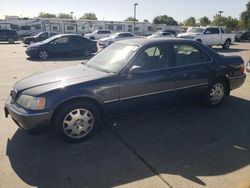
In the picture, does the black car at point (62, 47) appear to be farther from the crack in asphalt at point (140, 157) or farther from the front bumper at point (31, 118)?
the front bumper at point (31, 118)

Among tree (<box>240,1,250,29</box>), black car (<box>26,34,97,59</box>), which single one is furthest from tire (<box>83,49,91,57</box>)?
tree (<box>240,1,250,29</box>)

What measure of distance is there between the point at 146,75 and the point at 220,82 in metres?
2.12

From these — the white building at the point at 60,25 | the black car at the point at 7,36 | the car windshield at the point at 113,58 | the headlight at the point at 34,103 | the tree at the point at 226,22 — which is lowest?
the headlight at the point at 34,103

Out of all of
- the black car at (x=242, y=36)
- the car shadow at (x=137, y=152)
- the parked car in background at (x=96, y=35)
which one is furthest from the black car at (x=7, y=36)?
the black car at (x=242, y=36)

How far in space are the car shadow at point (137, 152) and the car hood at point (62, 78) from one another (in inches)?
36.3

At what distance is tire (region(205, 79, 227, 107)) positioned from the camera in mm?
5504

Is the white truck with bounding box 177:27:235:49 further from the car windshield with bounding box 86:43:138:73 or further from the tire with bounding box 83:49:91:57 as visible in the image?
the car windshield with bounding box 86:43:138:73

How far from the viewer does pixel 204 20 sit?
73.7 m

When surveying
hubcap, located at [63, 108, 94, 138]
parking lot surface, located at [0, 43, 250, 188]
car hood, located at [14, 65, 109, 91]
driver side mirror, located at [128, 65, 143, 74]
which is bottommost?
parking lot surface, located at [0, 43, 250, 188]

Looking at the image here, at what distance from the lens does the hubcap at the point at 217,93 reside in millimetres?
5567

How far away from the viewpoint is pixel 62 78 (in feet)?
13.8

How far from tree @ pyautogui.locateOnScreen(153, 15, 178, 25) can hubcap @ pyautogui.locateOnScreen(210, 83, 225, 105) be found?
8311 centimetres

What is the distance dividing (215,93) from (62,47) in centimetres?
1156

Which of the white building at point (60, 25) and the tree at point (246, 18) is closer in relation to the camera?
the white building at point (60, 25)
